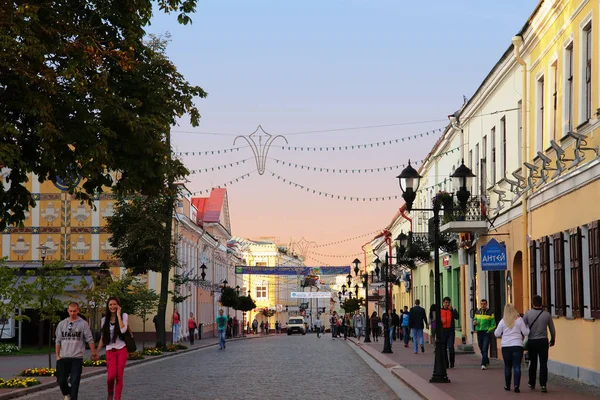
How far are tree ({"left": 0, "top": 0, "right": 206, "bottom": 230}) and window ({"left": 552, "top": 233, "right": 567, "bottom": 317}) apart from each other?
7726 millimetres

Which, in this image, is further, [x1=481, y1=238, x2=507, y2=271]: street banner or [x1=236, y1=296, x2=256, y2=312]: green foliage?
[x1=236, y1=296, x2=256, y2=312]: green foliage

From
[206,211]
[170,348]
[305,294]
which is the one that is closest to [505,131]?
[170,348]

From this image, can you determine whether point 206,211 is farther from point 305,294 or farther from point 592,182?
point 592,182

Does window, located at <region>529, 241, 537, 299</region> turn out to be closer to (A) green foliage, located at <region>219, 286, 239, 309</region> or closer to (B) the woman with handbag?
(B) the woman with handbag

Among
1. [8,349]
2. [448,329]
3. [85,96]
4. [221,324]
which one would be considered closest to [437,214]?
[448,329]

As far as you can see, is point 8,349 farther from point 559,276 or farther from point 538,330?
point 538,330

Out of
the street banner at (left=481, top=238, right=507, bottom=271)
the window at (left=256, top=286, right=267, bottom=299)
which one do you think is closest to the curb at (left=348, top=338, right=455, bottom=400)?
the street banner at (left=481, top=238, right=507, bottom=271)

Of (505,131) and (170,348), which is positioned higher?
(505,131)

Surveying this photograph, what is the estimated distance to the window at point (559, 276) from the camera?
20.6 meters

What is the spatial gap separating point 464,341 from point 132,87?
21.6 meters

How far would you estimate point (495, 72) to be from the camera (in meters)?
28.6

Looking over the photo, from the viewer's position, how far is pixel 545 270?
22453 millimetres

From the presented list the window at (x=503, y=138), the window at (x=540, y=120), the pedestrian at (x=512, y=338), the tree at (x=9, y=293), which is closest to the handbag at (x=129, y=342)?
the pedestrian at (x=512, y=338)

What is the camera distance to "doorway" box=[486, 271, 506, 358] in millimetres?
29344
